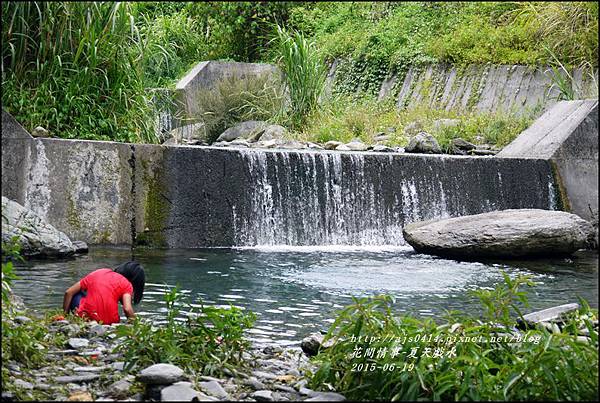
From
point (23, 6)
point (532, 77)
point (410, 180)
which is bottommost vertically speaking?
point (410, 180)

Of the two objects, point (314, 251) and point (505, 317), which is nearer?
point (505, 317)

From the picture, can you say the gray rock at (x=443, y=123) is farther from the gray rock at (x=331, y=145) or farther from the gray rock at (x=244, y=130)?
the gray rock at (x=244, y=130)

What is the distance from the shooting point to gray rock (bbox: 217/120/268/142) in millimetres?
13562

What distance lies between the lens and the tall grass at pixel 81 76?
644 centimetres

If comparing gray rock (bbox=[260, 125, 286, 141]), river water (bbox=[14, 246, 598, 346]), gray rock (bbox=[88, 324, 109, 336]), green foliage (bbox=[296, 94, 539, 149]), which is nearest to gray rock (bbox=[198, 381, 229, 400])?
gray rock (bbox=[88, 324, 109, 336])

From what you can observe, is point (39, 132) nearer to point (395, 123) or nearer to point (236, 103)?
point (236, 103)


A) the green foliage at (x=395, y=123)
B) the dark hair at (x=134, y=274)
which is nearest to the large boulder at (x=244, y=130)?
the green foliage at (x=395, y=123)

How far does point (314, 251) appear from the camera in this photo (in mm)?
8992

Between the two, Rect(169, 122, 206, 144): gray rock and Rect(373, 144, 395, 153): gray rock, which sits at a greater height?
Rect(169, 122, 206, 144): gray rock

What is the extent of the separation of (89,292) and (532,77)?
9.90 metres

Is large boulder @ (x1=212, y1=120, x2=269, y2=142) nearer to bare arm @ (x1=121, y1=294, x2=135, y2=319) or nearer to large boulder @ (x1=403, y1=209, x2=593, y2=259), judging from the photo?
large boulder @ (x1=403, y1=209, x2=593, y2=259)

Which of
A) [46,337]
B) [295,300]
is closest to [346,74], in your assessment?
[295,300]

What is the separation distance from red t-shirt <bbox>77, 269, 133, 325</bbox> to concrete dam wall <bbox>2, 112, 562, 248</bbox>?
10.9 ft

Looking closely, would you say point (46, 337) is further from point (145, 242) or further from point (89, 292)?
point (145, 242)
